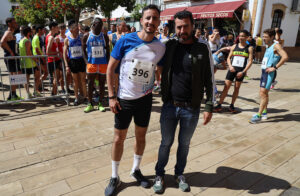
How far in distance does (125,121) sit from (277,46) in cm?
398

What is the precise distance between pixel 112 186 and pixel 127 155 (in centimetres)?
89

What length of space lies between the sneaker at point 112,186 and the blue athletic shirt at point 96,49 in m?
3.26

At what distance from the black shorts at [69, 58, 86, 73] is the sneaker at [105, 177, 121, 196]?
377 centimetres

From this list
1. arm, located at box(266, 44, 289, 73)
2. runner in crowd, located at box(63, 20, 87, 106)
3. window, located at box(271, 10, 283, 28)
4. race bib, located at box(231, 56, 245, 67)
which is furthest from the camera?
window, located at box(271, 10, 283, 28)

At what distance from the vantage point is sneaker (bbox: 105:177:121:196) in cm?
257

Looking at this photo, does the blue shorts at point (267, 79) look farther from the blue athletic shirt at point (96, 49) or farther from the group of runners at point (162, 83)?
the blue athletic shirt at point (96, 49)

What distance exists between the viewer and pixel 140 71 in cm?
238

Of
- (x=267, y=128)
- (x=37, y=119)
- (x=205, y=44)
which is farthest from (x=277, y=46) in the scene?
(x=37, y=119)

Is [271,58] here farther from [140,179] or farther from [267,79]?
[140,179]

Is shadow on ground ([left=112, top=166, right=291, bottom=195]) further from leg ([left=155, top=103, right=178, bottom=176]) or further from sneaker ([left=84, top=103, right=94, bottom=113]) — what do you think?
sneaker ([left=84, top=103, right=94, bottom=113])

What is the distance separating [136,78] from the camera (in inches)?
94.1

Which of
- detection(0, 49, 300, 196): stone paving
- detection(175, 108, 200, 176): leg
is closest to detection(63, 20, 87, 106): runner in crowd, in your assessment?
detection(0, 49, 300, 196): stone paving

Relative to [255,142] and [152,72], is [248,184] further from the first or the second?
[152,72]

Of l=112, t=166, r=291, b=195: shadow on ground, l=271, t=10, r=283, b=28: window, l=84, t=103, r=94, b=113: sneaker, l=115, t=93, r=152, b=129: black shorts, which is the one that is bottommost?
l=112, t=166, r=291, b=195: shadow on ground
